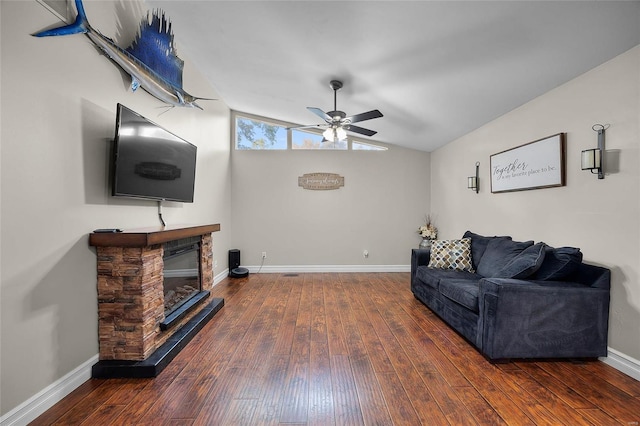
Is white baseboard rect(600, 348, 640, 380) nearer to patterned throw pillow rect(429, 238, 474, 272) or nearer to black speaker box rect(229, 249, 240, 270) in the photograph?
patterned throw pillow rect(429, 238, 474, 272)

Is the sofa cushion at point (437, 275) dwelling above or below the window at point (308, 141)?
below

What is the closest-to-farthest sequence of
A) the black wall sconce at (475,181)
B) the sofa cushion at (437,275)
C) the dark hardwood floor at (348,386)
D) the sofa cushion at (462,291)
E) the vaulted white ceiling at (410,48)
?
1. the dark hardwood floor at (348,386)
2. the vaulted white ceiling at (410,48)
3. the sofa cushion at (462,291)
4. the sofa cushion at (437,275)
5. the black wall sconce at (475,181)

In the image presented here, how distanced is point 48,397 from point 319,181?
4.47 meters

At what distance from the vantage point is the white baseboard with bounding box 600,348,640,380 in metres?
1.98

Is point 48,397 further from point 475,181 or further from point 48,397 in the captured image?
point 475,181

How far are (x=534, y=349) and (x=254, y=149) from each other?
5.03 meters

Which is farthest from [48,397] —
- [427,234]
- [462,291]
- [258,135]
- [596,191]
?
[427,234]

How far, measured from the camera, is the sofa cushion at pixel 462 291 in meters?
2.44

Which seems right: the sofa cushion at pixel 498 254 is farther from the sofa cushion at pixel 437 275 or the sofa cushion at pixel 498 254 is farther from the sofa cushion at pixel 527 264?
the sofa cushion at pixel 527 264

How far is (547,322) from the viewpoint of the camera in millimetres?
2174

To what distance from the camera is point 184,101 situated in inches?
120

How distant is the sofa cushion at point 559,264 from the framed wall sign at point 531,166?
0.70 m

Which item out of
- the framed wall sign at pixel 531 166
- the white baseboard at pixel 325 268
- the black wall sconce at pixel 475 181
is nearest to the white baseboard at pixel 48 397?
the white baseboard at pixel 325 268

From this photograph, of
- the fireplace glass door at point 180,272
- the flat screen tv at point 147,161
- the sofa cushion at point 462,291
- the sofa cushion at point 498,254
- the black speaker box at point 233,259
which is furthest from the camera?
the black speaker box at point 233,259
